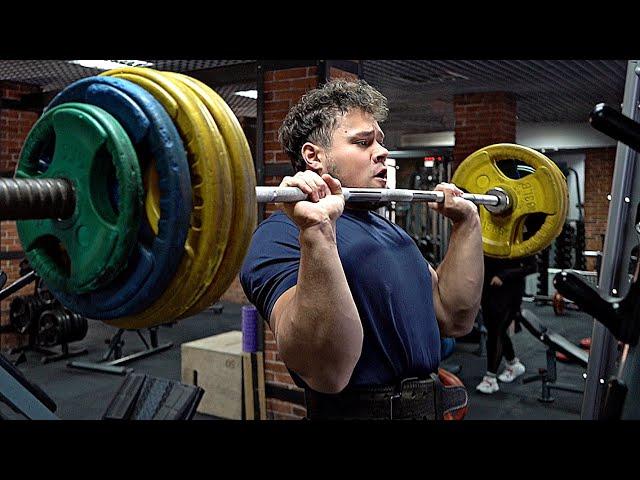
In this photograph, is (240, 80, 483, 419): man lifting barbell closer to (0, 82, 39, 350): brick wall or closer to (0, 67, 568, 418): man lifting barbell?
(0, 67, 568, 418): man lifting barbell

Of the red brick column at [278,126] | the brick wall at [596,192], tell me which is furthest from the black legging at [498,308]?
the brick wall at [596,192]

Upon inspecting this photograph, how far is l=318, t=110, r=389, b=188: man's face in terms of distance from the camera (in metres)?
1.25

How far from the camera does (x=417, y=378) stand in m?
1.22

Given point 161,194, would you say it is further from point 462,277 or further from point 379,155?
point 462,277

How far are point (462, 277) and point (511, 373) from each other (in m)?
2.81

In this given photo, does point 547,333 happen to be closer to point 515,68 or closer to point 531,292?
point 515,68

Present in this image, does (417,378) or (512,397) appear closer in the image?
(417,378)

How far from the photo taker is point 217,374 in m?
3.23

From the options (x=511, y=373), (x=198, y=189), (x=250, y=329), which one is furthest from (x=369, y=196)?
(x=511, y=373)

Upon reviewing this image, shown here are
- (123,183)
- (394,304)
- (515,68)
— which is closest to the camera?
(123,183)

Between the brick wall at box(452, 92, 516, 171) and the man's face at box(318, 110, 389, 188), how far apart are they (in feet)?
14.6

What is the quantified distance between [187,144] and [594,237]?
8474mm

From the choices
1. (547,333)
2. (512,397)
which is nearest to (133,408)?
(547,333)

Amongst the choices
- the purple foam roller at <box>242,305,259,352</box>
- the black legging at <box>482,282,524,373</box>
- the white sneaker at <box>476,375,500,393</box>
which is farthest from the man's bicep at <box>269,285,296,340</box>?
the white sneaker at <box>476,375,500,393</box>
